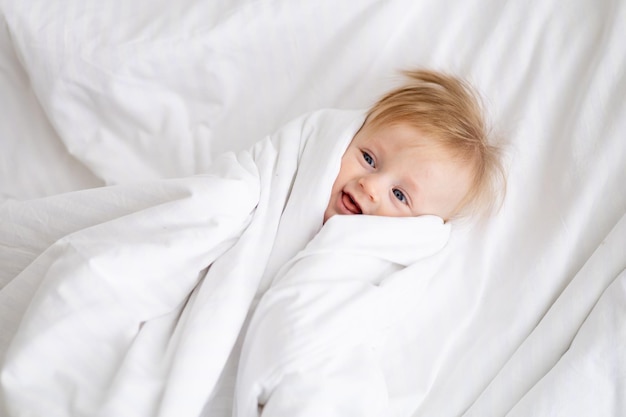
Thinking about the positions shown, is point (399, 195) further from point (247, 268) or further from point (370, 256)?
point (247, 268)

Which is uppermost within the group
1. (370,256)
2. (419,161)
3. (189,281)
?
(419,161)

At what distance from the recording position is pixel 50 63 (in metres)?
1.46

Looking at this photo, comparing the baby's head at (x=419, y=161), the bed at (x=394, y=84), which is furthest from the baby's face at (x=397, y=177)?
the bed at (x=394, y=84)

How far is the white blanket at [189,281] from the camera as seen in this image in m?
1.07

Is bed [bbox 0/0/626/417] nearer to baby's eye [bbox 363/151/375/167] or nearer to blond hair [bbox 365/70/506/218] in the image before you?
blond hair [bbox 365/70/506/218]

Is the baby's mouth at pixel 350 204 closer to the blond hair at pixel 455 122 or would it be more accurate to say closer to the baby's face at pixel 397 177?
the baby's face at pixel 397 177

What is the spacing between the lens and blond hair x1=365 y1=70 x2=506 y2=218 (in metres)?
1.35

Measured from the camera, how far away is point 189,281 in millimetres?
1178

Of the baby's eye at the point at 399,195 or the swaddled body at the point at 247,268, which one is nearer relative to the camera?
the swaddled body at the point at 247,268

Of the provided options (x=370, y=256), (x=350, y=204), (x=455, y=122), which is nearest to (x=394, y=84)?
(x=455, y=122)

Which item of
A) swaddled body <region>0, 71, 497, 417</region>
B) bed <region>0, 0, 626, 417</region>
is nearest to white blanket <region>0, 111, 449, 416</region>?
swaddled body <region>0, 71, 497, 417</region>

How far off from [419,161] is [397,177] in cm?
5

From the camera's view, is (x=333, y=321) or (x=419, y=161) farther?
(x=419, y=161)

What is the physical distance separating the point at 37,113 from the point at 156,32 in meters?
0.30
